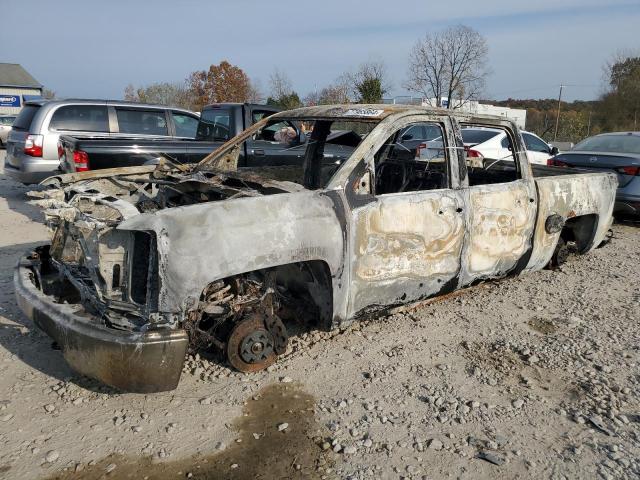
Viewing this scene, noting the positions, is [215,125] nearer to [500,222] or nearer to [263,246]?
[500,222]

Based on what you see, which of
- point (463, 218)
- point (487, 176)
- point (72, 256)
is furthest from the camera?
point (487, 176)

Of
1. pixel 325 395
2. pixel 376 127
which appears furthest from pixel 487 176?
pixel 325 395

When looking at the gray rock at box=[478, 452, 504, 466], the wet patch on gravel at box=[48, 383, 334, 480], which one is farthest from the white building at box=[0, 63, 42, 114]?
the gray rock at box=[478, 452, 504, 466]

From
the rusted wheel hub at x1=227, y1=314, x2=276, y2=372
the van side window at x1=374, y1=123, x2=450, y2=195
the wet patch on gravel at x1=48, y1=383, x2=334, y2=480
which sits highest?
the van side window at x1=374, y1=123, x2=450, y2=195

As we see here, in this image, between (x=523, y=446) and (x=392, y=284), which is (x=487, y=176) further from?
(x=523, y=446)

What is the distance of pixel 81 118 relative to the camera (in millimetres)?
8289

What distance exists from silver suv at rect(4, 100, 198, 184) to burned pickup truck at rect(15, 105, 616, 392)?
4.54 meters

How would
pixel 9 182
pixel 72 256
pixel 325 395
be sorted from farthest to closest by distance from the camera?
1. pixel 9 182
2. pixel 72 256
3. pixel 325 395

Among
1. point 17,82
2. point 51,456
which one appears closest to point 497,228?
point 51,456

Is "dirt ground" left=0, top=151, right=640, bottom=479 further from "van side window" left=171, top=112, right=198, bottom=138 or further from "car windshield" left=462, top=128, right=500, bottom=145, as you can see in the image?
"car windshield" left=462, top=128, right=500, bottom=145

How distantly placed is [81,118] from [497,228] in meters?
7.21

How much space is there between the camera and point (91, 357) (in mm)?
2643

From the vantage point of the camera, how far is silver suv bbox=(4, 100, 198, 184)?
26.5 feet

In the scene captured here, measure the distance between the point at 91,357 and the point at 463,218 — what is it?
9.04 ft
